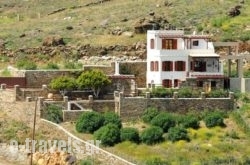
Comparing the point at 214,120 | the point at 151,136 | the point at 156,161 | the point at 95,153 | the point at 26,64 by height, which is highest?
the point at 26,64

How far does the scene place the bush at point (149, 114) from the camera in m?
78.2

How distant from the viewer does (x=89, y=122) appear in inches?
3012

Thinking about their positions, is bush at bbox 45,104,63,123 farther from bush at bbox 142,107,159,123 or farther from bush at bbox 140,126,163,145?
bush at bbox 140,126,163,145

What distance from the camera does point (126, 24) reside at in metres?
108

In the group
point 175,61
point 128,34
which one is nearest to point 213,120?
point 175,61

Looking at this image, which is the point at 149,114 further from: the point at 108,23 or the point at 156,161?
the point at 108,23

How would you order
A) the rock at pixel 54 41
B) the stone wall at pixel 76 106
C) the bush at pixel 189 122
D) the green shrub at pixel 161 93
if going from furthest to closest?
1. the rock at pixel 54 41
2. the green shrub at pixel 161 93
3. the stone wall at pixel 76 106
4. the bush at pixel 189 122

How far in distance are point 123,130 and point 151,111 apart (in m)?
3.64

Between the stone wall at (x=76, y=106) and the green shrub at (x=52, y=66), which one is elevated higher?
the green shrub at (x=52, y=66)

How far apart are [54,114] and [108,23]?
32974 millimetres

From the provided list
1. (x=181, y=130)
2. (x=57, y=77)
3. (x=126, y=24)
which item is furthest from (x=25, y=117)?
(x=126, y=24)

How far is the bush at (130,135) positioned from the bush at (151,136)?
1.19ft

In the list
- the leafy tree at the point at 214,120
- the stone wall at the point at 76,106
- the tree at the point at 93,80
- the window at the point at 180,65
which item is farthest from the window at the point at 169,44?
the leafy tree at the point at 214,120

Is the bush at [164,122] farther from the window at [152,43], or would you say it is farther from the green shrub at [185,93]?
the window at [152,43]
